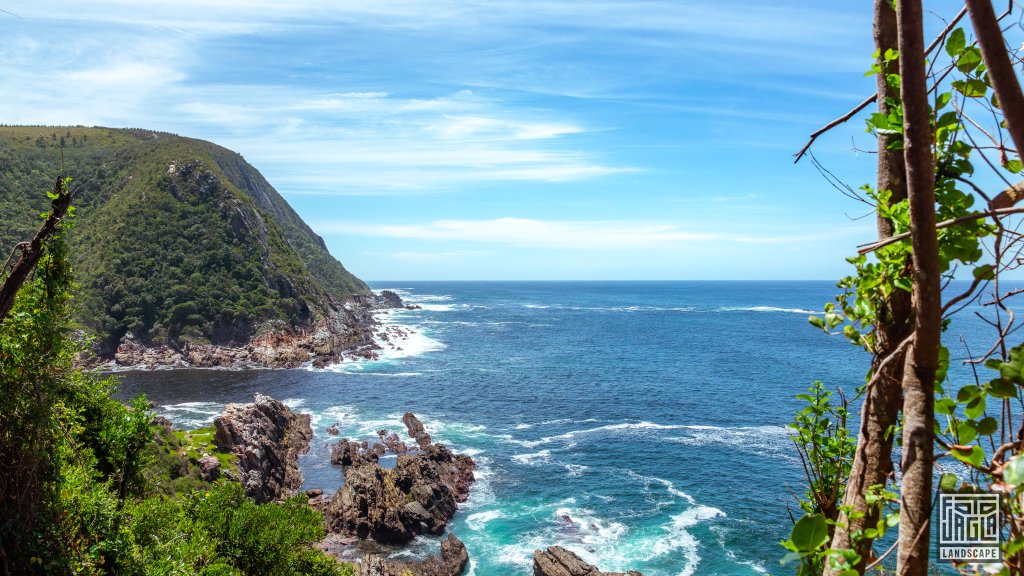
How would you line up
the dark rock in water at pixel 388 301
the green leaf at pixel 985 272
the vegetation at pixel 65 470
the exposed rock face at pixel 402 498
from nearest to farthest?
the green leaf at pixel 985 272 < the vegetation at pixel 65 470 < the exposed rock face at pixel 402 498 < the dark rock in water at pixel 388 301

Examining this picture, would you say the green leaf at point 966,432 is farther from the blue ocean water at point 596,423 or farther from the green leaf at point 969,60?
the blue ocean water at point 596,423

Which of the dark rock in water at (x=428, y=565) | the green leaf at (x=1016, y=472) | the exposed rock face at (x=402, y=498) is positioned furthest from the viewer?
the exposed rock face at (x=402, y=498)

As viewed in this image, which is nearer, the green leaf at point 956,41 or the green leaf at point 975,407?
the green leaf at point 975,407

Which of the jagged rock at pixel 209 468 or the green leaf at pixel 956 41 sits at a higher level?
the green leaf at pixel 956 41

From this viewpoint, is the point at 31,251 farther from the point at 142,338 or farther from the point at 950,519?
the point at 142,338

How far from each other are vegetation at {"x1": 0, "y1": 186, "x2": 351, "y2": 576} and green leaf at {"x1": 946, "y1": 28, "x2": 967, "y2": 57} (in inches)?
411

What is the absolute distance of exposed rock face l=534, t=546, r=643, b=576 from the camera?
78.4 ft

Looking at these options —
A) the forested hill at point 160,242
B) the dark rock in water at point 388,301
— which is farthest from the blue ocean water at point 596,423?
the dark rock in water at point 388,301

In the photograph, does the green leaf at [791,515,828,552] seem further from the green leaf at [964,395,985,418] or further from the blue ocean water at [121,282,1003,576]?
the blue ocean water at [121,282,1003,576]

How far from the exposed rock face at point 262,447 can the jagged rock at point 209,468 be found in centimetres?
142

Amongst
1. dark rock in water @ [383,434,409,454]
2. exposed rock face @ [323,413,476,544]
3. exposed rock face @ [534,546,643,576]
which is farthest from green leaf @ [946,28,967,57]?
dark rock in water @ [383,434,409,454]

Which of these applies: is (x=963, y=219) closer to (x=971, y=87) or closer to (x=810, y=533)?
(x=971, y=87)

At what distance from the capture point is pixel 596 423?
48.1 m

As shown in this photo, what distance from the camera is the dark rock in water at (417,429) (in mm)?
42469
